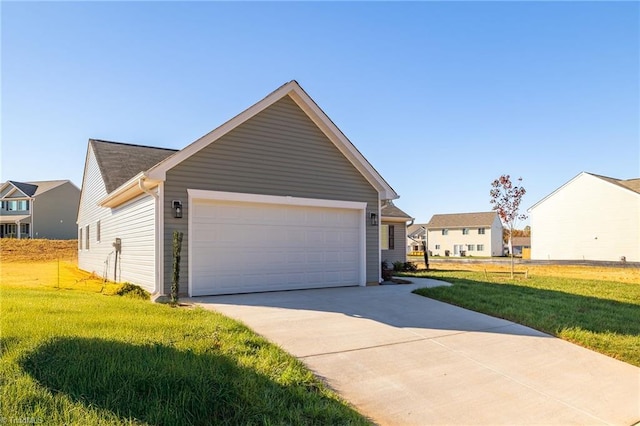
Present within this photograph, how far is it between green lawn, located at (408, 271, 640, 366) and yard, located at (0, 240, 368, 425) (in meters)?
4.96

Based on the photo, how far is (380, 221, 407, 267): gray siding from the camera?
68.2ft

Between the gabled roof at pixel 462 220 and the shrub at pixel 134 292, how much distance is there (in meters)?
54.0

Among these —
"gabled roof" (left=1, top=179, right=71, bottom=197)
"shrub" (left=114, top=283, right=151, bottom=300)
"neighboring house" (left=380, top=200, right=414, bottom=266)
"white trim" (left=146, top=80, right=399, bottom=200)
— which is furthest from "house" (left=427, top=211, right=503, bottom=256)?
"shrub" (left=114, top=283, right=151, bottom=300)

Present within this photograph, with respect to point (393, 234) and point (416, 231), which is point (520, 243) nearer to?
point (416, 231)

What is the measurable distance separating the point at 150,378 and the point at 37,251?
33.6m

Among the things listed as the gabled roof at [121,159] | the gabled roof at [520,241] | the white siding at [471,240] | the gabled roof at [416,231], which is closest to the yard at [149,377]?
the gabled roof at [121,159]

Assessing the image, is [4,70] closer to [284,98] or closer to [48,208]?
[284,98]

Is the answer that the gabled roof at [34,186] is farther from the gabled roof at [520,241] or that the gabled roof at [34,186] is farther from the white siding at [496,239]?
the gabled roof at [520,241]

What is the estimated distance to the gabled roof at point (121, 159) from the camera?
14.2 m

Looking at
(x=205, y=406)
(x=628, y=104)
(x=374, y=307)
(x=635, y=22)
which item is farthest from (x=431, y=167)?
(x=205, y=406)

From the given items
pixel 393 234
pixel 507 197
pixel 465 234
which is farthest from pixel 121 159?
pixel 465 234

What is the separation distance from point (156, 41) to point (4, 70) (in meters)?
3.52

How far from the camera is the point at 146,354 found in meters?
4.21

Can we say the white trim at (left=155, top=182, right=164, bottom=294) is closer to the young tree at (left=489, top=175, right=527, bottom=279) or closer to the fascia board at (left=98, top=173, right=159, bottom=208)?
the fascia board at (left=98, top=173, right=159, bottom=208)
